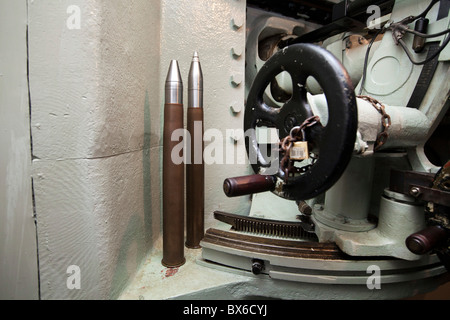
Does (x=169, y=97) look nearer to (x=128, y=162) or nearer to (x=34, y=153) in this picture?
(x=128, y=162)

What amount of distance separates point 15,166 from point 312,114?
0.84 metres

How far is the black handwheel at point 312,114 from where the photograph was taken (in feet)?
1.58

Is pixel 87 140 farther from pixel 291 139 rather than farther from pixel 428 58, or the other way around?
pixel 428 58

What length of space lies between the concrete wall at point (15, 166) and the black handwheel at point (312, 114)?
692 millimetres

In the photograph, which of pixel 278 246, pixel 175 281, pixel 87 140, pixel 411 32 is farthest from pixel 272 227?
pixel 411 32

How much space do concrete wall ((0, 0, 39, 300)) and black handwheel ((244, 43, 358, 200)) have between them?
2.27 feet

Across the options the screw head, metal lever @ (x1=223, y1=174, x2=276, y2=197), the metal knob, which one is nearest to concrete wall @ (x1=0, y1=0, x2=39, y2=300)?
metal lever @ (x1=223, y1=174, x2=276, y2=197)

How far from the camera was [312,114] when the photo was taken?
1.91ft

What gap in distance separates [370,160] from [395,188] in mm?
121

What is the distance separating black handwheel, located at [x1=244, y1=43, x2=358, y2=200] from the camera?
48cm

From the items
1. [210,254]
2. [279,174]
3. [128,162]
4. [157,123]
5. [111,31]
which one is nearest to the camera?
[279,174]

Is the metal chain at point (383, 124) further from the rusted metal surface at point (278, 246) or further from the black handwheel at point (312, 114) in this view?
the rusted metal surface at point (278, 246)
